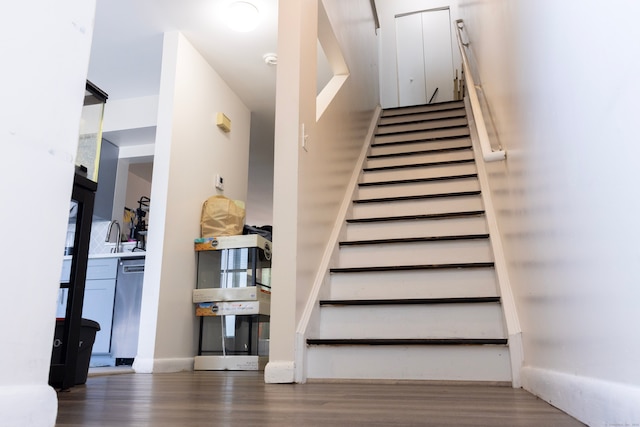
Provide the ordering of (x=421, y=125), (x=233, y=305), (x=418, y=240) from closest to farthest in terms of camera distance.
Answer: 1. (x=418, y=240)
2. (x=233, y=305)
3. (x=421, y=125)

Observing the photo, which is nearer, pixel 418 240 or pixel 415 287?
pixel 415 287

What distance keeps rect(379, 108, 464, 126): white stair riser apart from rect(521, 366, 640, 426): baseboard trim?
414 centimetres

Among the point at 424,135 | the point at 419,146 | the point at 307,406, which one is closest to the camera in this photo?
the point at 307,406

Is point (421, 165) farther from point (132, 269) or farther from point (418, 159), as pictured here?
point (132, 269)

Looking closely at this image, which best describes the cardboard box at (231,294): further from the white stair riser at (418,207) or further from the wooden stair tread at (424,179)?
the wooden stair tread at (424,179)

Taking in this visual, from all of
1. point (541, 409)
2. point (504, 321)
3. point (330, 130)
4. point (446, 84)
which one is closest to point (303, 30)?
point (330, 130)

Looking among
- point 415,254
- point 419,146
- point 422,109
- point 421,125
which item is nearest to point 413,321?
point 415,254

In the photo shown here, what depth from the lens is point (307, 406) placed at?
4.95 ft

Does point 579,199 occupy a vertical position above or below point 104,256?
below

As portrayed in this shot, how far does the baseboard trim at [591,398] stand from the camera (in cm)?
88

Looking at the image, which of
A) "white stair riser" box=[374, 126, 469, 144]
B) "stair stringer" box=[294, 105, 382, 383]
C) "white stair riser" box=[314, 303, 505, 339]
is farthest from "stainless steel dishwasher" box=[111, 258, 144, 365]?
"white stair riser" box=[374, 126, 469, 144]

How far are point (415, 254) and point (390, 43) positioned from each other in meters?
5.56

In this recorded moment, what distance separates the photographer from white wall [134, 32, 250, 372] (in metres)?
3.46

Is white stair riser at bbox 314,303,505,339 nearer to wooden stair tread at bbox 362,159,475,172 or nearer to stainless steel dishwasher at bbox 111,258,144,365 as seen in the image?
wooden stair tread at bbox 362,159,475,172
